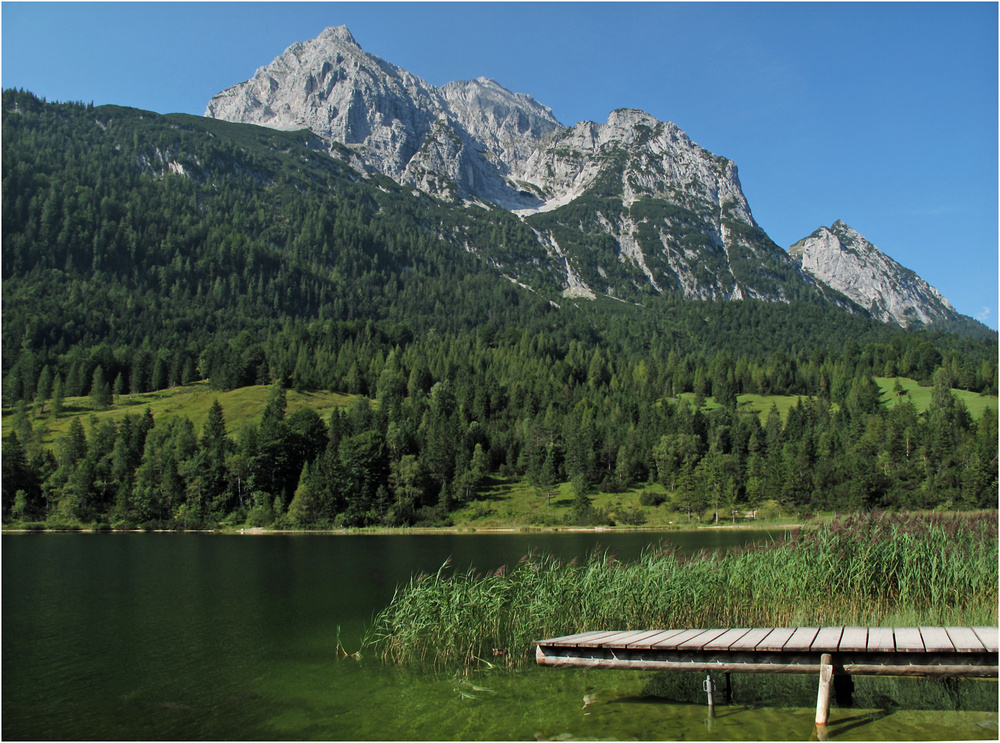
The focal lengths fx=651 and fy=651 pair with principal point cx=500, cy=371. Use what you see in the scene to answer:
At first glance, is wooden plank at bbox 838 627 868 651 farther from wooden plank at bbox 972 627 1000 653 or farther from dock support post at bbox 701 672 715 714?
dock support post at bbox 701 672 715 714

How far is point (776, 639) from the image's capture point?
14406mm

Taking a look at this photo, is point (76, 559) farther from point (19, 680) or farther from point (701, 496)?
point (701, 496)

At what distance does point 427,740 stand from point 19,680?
14.4 meters

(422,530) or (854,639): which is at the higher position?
(854,639)

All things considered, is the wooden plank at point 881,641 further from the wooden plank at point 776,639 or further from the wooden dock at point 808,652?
the wooden plank at point 776,639

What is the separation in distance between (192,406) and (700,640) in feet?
505

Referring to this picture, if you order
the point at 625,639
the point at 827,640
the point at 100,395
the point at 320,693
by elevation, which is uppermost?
the point at 100,395

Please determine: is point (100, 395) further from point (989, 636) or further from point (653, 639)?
point (989, 636)

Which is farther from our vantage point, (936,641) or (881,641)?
(881,641)

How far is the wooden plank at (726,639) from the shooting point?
13750 mm

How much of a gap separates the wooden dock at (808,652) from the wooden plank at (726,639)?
0.02 m

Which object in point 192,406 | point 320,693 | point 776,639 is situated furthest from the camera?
point 192,406

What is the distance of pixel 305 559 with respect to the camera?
56.2m

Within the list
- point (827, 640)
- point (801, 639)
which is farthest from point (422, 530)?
point (827, 640)
